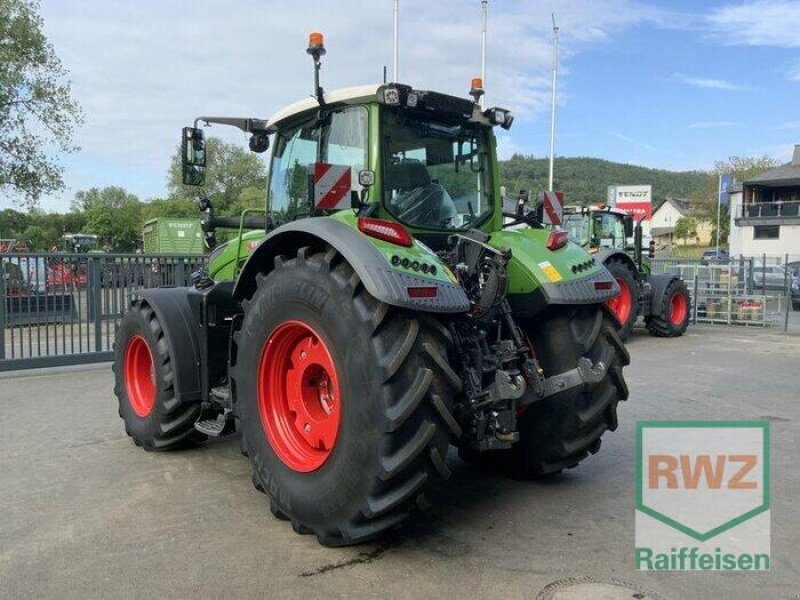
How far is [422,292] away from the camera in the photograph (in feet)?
10.5

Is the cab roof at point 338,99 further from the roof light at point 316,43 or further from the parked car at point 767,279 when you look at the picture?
the parked car at point 767,279

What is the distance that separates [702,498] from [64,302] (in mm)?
8000

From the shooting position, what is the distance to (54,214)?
86.4m

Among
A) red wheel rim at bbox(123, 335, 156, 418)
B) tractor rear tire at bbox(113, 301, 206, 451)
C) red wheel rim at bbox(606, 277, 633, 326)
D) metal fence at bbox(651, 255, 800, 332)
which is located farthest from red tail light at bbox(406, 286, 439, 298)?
metal fence at bbox(651, 255, 800, 332)

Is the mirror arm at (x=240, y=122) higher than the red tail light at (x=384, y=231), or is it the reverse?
the mirror arm at (x=240, y=122)

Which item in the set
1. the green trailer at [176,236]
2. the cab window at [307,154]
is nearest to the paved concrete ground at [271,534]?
the cab window at [307,154]

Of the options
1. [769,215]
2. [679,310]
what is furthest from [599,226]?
[769,215]

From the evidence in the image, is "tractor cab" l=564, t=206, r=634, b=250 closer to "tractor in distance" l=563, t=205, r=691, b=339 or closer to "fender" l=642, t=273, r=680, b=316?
"tractor in distance" l=563, t=205, r=691, b=339

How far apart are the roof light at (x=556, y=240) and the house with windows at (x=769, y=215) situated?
47.2 meters

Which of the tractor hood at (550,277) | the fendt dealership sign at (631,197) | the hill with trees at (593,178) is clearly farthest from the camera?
the hill with trees at (593,178)

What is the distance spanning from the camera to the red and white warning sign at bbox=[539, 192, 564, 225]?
5.56 metres

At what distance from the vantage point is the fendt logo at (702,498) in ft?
11.4

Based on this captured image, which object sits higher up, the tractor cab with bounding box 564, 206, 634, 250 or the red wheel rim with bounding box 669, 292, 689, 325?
the tractor cab with bounding box 564, 206, 634, 250

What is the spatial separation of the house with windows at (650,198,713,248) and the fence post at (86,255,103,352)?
81.7 meters
